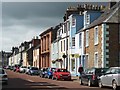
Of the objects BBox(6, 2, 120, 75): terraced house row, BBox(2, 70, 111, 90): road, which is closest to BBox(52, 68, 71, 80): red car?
BBox(6, 2, 120, 75): terraced house row

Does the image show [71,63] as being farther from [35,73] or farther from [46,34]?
[46,34]

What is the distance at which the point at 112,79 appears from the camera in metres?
25.1

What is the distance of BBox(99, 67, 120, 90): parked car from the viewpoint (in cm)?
2427

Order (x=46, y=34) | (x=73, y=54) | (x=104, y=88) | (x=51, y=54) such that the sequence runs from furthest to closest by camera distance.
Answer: (x=46, y=34) → (x=51, y=54) → (x=73, y=54) → (x=104, y=88)

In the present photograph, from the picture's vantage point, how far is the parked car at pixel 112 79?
24.3 meters

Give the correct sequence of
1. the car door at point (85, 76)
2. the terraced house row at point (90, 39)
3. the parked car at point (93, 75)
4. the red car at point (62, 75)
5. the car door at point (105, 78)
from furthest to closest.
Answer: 1. the red car at point (62, 75)
2. the terraced house row at point (90, 39)
3. the car door at point (85, 76)
4. the parked car at point (93, 75)
5. the car door at point (105, 78)

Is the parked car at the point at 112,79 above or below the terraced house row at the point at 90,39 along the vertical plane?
below

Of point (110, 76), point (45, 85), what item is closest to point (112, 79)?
point (110, 76)

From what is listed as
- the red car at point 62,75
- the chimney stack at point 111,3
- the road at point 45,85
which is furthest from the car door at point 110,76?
the chimney stack at point 111,3

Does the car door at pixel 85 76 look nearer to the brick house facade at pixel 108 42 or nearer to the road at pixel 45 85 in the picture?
the road at pixel 45 85

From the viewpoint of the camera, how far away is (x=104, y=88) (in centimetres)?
2709

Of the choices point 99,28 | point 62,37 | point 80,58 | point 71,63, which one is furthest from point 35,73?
point 99,28

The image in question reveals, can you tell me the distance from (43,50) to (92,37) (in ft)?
145

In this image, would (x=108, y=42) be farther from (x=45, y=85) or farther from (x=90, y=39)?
(x=45, y=85)
